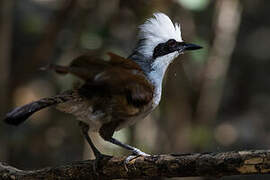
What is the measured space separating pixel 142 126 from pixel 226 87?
10.6 feet

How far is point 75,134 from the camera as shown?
820 centimetres

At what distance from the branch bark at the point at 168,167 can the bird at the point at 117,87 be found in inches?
6.7

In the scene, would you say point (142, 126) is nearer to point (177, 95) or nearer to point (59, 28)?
point (177, 95)

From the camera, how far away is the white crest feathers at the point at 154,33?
4.68m

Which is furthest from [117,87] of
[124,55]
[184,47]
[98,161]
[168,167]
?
[124,55]

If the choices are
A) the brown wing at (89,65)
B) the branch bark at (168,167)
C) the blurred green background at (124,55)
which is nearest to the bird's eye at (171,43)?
the brown wing at (89,65)

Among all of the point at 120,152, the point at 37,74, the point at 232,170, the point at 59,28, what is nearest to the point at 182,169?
the point at 232,170

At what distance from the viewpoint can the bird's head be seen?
4.70 metres

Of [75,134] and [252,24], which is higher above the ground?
[252,24]

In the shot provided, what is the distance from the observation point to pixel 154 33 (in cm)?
473

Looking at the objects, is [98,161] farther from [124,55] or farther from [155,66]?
[124,55]

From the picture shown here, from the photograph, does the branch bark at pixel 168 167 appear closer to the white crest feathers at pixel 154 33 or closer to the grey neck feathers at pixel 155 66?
the grey neck feathers at pixel 155 66

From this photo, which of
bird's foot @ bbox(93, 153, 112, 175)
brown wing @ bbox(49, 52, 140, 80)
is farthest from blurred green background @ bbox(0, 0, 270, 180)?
brown wing @ bbox(49, 52, 140, 80)

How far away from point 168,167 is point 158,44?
61.3 inches
